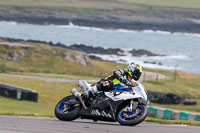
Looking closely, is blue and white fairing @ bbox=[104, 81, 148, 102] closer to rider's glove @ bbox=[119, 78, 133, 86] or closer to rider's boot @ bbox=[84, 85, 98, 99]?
rider's glove @ bbox=[119, 78, 133, 86]

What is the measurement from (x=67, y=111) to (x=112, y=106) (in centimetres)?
147

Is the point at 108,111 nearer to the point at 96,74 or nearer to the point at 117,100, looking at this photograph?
the point at 117,100

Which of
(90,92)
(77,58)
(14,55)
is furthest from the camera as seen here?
(77,58)

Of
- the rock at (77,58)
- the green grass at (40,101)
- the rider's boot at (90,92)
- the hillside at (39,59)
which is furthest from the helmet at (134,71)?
the rock at (77,58)

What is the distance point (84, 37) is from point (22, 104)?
161m

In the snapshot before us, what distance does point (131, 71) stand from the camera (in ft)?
44.2

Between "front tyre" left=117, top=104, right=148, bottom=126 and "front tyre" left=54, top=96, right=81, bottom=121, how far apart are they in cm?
141

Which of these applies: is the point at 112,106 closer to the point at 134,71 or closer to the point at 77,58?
the point at 134,71

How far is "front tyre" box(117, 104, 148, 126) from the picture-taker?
12648 mm

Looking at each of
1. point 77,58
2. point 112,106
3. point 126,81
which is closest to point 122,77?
point 126,81

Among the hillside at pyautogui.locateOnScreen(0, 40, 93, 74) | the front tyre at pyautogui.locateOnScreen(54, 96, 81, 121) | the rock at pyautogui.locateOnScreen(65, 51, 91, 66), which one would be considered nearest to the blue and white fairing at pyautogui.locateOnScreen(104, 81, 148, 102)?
the front tyre at pyautogui.locateOnScreen(54, 96, 81, 121)

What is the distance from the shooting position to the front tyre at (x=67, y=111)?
1369 centimetres

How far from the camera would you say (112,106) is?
43.6 feet

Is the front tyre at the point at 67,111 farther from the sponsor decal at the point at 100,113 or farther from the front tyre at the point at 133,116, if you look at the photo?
the front tyre at the point at 133,116
